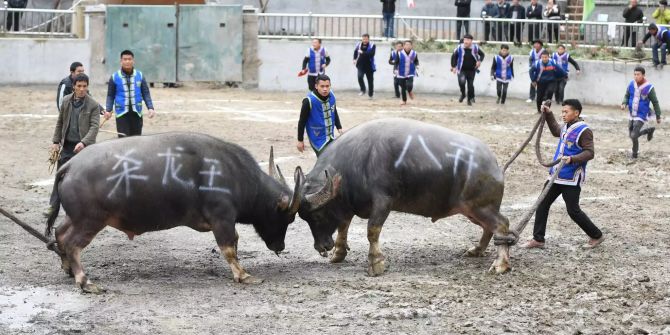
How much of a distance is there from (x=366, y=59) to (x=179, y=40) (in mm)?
4938

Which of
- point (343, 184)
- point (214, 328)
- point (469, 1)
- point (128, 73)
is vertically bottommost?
point (214, 328)

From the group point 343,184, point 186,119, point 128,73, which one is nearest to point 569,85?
point 186,119

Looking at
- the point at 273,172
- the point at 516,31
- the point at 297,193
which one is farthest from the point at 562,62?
the point at 297,193

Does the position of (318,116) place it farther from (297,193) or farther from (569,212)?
(569,212)

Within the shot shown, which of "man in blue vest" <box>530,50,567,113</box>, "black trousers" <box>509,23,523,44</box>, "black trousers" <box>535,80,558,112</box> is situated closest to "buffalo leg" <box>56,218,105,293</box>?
"man in blue vest" <box>530,50,567,113</box>

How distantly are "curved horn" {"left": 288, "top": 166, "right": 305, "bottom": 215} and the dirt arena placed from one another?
2.00 feet

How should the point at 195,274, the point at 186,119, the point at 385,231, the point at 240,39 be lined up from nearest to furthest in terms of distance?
the point at 195,274
the point at 385,231
the point at 186,119
the point at 240,39

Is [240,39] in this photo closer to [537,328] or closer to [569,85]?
[569,85]

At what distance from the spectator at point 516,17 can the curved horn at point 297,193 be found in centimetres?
1927

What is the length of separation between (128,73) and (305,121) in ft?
8.75

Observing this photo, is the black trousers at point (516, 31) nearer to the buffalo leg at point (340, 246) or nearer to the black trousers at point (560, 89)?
the black trousers at point (560, 89)

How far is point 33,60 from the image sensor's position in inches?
1067

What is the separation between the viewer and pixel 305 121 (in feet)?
41.4

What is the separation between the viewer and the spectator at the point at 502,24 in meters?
28.8
